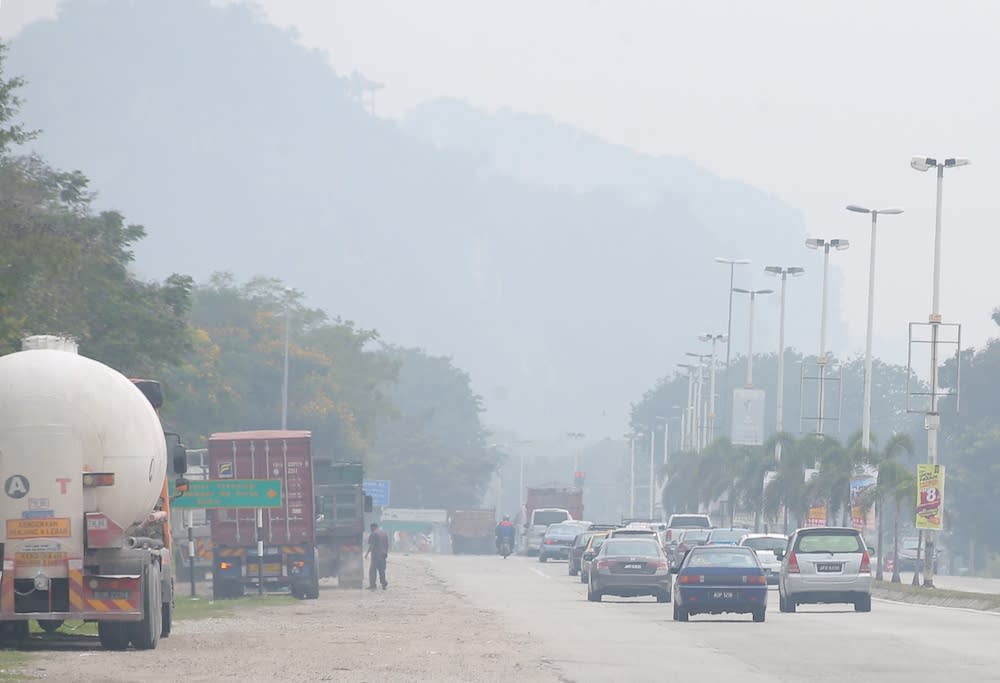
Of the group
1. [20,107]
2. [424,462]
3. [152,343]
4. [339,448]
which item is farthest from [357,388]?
[20,107]

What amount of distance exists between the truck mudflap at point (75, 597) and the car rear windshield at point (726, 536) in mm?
36238

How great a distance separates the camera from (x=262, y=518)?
4247 cm

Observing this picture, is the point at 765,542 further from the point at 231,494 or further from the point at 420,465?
the point at 420,465

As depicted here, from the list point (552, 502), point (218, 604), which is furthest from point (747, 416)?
point (218, 604)

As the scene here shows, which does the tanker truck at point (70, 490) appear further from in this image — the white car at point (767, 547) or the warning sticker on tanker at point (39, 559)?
the white car at point (767, 547)

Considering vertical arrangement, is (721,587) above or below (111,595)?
Answer: below

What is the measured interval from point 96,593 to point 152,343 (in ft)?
81.8

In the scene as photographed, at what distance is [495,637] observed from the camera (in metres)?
28.4

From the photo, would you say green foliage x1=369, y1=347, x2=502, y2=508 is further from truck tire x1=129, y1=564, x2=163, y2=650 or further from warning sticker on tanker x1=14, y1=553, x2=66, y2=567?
warning sticker on tanker x1=14, y1=553, x2=66, y2=567

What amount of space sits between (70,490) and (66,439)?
0.57 m

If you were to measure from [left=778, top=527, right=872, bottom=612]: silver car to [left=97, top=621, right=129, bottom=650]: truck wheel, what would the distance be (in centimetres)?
1760

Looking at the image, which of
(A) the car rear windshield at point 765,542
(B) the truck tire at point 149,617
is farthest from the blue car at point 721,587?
(A) the car rear windshield at point 765,542

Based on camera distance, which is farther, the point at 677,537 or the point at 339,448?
the point at 339,448

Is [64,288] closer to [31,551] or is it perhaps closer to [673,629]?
[673,629]
